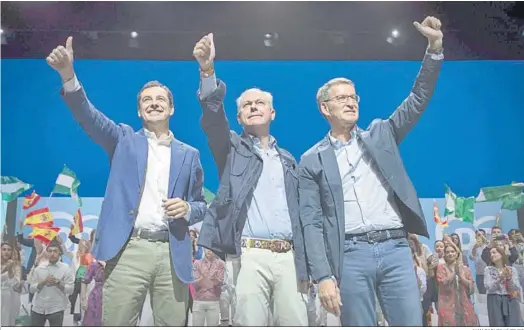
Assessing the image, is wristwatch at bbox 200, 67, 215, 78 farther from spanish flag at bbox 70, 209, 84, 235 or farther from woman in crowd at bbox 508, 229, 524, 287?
woman in crowd at bbox 508, 229, 524, 287

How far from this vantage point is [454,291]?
414cm

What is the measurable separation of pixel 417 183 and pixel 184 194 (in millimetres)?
1777

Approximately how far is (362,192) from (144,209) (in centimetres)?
141

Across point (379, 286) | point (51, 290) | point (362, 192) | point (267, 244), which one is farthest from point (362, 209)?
point (51, 290)

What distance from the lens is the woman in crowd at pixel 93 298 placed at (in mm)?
3659

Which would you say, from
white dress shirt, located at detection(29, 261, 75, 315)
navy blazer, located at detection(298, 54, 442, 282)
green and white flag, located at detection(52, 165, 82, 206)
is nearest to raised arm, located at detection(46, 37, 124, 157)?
green and white flag, located at detection(52, 165, 82, 206)

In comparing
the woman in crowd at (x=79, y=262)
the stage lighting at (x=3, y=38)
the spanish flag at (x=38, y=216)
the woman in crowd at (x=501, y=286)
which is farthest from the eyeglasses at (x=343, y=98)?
the stage lighting at (x=3, y=38)

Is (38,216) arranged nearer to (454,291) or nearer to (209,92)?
(209,92)

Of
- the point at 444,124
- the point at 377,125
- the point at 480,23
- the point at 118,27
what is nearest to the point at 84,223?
the point at 118,27

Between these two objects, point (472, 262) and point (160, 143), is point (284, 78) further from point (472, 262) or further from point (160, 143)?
point (472, 262)

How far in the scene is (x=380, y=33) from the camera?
414cm

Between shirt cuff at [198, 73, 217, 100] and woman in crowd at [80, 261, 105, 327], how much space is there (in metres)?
1.41

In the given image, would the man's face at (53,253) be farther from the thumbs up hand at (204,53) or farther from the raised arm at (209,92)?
the thumbs up hand at (204,53)

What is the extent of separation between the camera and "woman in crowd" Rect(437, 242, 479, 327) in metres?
3.93
